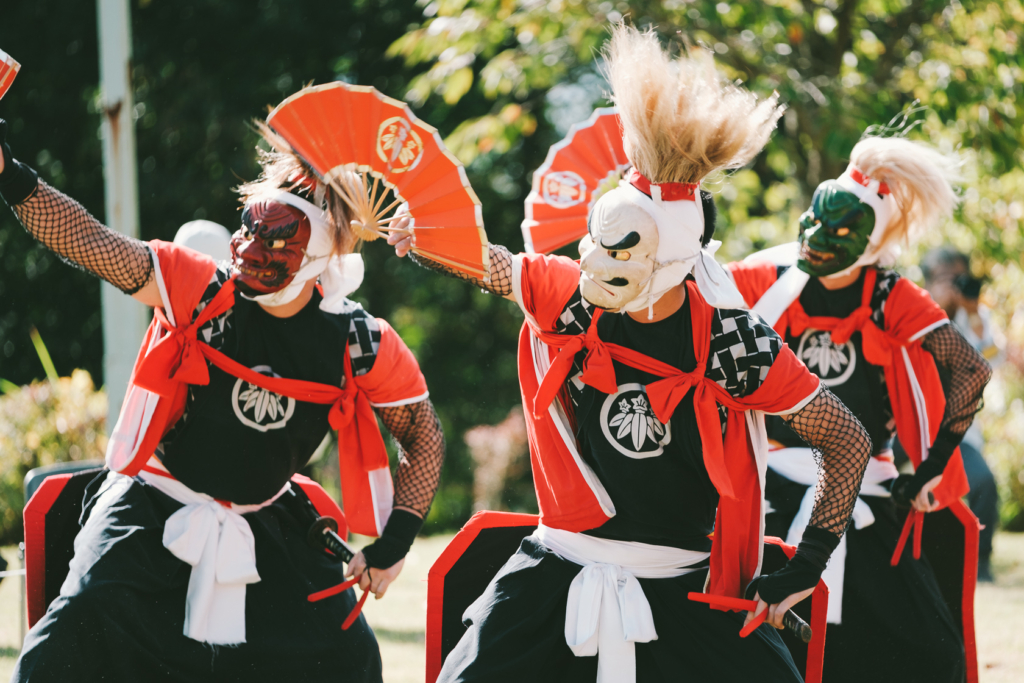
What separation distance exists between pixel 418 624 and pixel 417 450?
266 centimetres

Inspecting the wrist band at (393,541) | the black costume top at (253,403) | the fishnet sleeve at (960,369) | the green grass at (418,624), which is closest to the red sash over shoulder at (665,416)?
the wrist band at (393,541)

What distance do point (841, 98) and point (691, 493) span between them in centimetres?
491

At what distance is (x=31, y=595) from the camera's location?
344cm

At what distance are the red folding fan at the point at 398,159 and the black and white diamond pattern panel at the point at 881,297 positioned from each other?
1763 millimetres

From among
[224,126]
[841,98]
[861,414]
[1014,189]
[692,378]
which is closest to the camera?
[692,378]

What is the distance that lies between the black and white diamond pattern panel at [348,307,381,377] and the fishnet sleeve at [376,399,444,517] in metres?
0.18

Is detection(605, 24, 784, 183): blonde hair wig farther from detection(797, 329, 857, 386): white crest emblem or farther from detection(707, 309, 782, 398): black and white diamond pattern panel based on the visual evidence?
detection(797, 329, 857, 386): white crest emblem

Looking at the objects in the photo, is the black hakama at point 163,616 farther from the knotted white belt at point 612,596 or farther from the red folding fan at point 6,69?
the red folding fan at point 6,69

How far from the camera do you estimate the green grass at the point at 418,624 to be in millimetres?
4969

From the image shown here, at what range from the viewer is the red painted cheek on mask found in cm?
334

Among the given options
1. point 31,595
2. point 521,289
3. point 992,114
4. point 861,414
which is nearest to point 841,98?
point 992,114

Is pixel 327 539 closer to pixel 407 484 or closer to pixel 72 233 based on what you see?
pixel 407 484

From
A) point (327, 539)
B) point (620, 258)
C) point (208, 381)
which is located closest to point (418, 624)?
point (327, 539)

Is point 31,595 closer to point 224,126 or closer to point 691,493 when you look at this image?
point 691,493
